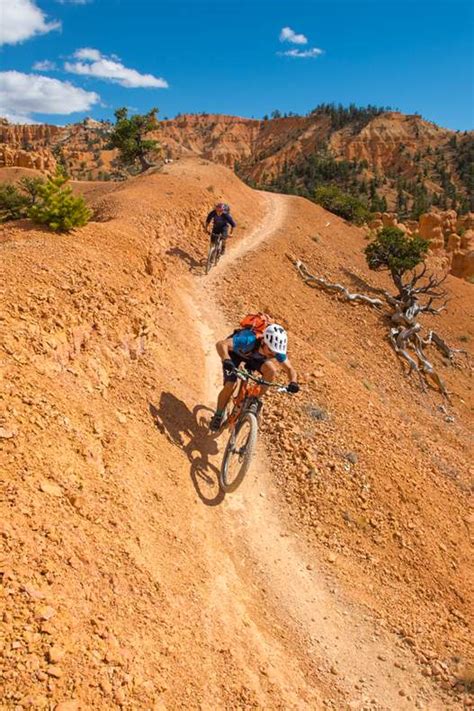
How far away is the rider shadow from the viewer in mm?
14227

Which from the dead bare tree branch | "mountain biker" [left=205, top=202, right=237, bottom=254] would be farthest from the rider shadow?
the dead bare tree branch

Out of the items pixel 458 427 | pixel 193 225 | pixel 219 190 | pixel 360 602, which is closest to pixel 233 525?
pixel 360 602

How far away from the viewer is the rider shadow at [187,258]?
14227 millimetres

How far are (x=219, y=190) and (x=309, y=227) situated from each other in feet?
16.1

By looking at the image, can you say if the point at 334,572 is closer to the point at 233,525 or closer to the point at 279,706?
the point at 233,525

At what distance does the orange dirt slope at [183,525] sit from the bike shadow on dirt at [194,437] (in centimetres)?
4

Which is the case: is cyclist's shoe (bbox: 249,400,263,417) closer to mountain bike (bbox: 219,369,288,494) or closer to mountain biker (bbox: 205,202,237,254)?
mountain bike (bbox: 219,369,288,494)

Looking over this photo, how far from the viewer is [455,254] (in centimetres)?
4253

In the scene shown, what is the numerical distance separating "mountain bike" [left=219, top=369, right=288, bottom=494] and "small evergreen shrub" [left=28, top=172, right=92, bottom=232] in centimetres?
519

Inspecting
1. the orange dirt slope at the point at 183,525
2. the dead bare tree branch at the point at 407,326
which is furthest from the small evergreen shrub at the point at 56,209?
the dead bare tree branch at the point at 407,326

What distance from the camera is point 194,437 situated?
7.08m

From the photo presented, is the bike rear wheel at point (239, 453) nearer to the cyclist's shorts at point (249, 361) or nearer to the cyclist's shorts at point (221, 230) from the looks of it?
the cyclist's shorts at point (249, 361)

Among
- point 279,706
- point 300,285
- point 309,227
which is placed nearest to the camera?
point 279,706

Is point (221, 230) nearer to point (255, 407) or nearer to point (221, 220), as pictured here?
point (221, 220)
